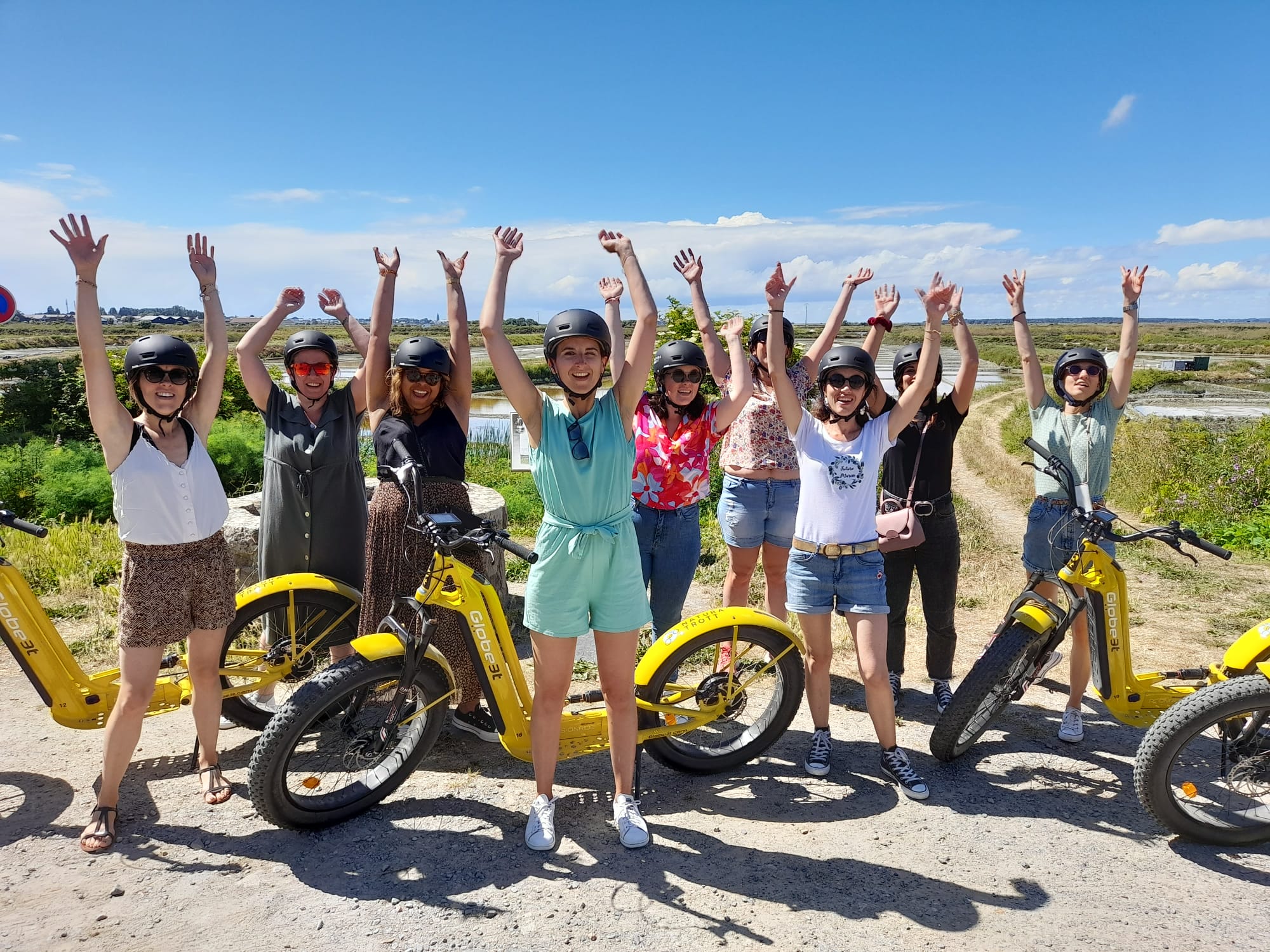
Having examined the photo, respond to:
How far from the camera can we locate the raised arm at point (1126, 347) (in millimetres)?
4312

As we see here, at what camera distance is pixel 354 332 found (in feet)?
14.0

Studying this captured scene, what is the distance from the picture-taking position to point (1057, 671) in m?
5.50

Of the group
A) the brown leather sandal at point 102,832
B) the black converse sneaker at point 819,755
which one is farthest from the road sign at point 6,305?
the black converse sneaker at point 819,755

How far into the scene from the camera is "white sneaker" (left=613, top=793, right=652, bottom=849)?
135 inches

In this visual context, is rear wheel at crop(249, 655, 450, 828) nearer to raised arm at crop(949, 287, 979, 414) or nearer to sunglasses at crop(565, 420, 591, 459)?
sunglasses at crop(565, 420, 591, 459)

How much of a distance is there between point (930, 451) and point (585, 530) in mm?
2257

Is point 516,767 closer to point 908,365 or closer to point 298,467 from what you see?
point 298,467

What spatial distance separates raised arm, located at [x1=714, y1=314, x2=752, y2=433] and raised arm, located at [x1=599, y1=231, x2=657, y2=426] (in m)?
0.80

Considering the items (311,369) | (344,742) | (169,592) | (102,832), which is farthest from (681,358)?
(102,832)

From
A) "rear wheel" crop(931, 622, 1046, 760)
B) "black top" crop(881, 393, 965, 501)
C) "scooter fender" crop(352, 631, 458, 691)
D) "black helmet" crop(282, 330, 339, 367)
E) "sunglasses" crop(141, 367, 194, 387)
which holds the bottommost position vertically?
"rear wheel" crop(931, 622, 1046, 760)

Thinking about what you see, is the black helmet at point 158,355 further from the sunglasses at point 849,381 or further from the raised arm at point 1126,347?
the raised arm at point 1126,347

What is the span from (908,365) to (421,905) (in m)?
3.50

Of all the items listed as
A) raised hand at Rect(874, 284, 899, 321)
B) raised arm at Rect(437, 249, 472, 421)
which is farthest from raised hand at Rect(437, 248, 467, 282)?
raised hand at Rect(874, 284, 899, 321)

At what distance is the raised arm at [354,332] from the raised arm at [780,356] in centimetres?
192
